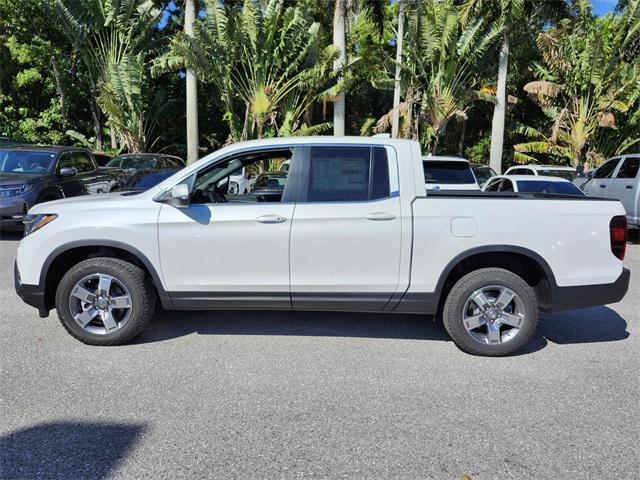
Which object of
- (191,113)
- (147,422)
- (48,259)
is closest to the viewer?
(147,422)

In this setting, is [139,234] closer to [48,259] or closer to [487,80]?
[48,259]

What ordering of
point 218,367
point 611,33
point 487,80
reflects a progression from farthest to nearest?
point 487,80 < point 611,33 < point 218,367

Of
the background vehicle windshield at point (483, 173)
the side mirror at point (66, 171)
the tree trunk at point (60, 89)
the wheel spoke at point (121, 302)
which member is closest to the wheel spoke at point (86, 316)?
the wheel spoke at point (121, 302)

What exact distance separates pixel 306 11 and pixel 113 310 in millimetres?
15868

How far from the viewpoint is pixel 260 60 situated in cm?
1780

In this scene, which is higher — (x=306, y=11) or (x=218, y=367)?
(x=306, y=11)

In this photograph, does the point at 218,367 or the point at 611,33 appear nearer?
the point at 218,367

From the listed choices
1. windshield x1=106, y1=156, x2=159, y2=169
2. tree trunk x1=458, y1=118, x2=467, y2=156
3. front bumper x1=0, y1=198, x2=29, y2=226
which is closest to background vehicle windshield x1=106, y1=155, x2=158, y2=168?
windshield x1=106, y1=156, x2=159, y2=169

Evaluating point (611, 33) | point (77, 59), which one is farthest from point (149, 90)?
point (611, 33)

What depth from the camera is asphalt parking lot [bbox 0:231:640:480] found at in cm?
276

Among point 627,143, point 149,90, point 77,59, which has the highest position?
point 77,59

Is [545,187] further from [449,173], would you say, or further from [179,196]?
[179,196]

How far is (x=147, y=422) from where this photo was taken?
3.14m

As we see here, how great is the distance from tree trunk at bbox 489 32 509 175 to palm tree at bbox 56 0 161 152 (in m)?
13.9
